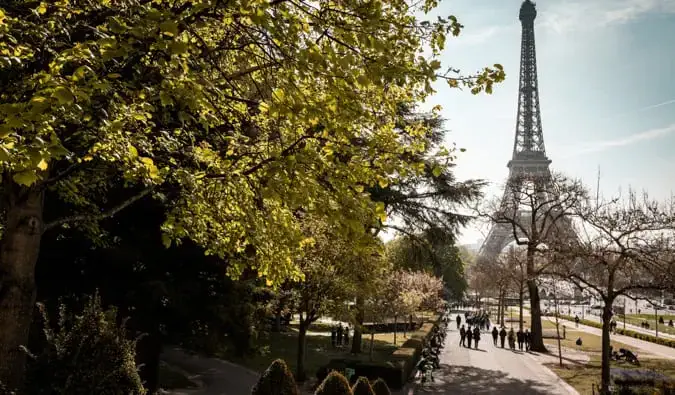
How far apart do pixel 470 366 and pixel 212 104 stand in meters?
22.7

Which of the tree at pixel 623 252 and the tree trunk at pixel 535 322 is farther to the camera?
the tree trunk at pixel 535 322

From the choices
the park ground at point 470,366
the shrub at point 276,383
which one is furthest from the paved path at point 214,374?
the shrub at point 276,383

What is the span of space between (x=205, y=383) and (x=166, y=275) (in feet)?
15.4

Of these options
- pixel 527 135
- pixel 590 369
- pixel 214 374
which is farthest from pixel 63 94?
pixel 527 135

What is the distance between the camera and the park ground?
1936 centimetres

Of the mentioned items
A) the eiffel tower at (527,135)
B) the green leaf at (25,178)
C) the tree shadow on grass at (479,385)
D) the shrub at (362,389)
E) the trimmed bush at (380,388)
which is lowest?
the tree shadow on grass at (479,385)

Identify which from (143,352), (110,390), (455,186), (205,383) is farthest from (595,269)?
(110,390)

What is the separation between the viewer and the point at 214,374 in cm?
2002

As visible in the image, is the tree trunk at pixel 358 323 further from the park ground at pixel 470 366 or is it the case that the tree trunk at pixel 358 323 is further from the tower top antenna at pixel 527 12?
the tower top antenna at pixel 527 12

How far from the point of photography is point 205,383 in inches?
717

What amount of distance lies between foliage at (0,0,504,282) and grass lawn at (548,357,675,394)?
1647cm

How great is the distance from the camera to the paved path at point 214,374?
16969 mm

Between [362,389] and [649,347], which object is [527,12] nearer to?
[649,347]

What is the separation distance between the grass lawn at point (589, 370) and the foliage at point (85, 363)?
1757 centimetres
